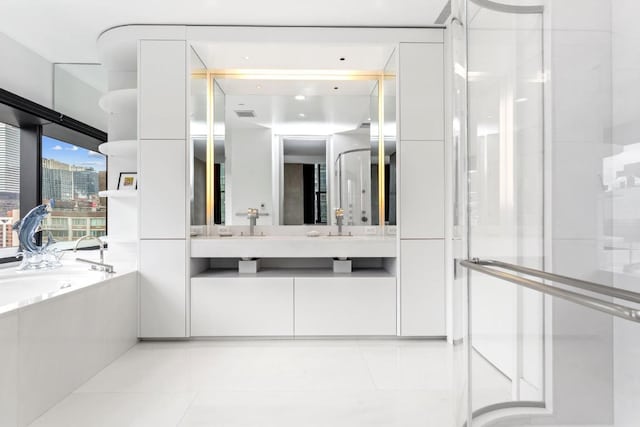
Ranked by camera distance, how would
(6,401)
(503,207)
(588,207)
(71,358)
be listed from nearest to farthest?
(588,207) < (503,207) < (6,401) < (71,358)

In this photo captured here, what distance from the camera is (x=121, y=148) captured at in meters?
3.17

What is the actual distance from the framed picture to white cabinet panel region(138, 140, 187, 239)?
1.51ft

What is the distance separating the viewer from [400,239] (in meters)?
3.06

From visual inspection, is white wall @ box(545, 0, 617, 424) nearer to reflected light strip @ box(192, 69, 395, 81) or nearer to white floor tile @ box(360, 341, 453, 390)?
white floor tile @ box(360, 341, 453, 390)

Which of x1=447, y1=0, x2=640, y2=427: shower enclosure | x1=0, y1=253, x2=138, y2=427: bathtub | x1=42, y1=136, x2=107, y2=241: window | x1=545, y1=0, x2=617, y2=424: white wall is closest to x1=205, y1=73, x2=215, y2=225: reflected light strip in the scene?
x1=0, y1=253, x2=138, y2=427: bathtub

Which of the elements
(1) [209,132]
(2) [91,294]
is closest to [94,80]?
(1) [209,132]

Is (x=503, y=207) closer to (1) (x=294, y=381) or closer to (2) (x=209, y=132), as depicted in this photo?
(1) (x=294, y=381)

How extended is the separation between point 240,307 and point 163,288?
1.97 feet

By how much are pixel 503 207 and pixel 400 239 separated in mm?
1687

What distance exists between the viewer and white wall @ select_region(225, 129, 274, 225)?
3586 mm

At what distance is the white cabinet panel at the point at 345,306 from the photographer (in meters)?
3.04

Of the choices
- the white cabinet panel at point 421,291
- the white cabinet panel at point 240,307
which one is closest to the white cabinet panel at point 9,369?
the white cabinet panel at point 240,307

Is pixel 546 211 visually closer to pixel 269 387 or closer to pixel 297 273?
pixel 269 387

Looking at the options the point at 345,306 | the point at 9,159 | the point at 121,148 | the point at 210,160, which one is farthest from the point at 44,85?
the point at 345,306
